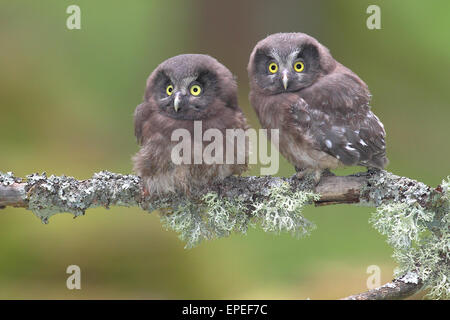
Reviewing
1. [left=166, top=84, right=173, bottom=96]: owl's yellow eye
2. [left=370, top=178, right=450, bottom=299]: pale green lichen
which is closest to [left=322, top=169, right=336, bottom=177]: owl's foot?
[left=370, top=178, right=450, bottom=299]: pale green lichen

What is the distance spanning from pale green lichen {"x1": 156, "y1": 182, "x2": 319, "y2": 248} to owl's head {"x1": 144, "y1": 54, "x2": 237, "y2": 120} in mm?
455

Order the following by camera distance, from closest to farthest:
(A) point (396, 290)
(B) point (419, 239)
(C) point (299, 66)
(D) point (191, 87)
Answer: (A) point (396, 290), (B) point (419, 239), (D) point (191, 87), (C) point (299, 66)

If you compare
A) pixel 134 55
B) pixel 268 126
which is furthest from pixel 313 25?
pixel 268 126

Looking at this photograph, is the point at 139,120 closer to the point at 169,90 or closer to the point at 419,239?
the point at 169,90

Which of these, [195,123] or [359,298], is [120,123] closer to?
[195,123]

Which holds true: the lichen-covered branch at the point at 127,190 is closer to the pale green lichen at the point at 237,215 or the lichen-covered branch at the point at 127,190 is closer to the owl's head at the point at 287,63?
the pale green lichen at the point at 237,215

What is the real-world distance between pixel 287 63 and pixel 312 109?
27 cm

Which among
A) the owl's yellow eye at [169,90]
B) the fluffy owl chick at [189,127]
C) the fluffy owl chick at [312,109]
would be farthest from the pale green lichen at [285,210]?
the owl's yellow eye at [169,90]

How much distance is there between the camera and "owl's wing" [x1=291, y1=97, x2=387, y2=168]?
328 cm

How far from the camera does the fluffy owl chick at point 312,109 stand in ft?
10.8

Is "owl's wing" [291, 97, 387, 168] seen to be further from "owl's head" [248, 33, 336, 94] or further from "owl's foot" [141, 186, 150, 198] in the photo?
"owl's foot" [141, 186, 150, 198]

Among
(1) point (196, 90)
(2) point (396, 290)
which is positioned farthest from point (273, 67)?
(2) point (396, 290)

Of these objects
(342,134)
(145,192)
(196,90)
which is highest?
(196,90)

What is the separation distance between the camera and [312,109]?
131 inches
